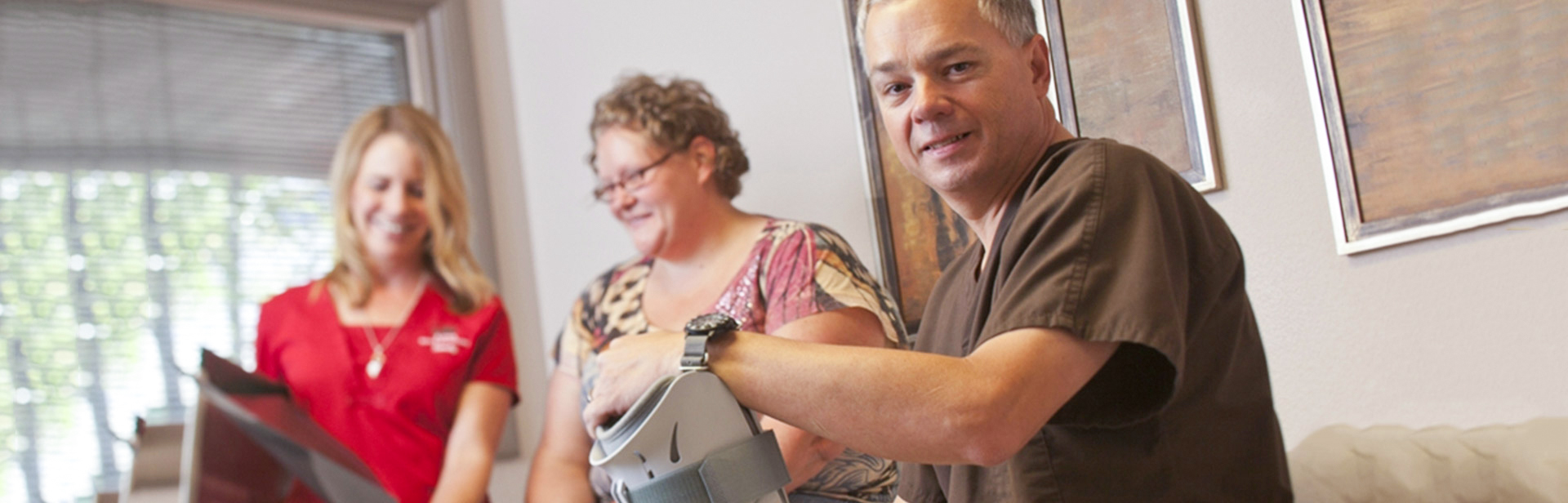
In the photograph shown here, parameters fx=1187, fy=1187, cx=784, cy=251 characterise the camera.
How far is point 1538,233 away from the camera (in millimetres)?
1202

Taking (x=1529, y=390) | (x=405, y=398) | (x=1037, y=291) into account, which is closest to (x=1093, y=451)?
(x=1037, y=291)

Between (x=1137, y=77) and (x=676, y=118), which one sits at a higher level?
(x=676, y=118)

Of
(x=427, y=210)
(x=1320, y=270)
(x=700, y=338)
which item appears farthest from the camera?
(x=427, y=210)

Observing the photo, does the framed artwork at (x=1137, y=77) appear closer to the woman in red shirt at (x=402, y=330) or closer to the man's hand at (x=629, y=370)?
the man's hand at (x=629, y=370)

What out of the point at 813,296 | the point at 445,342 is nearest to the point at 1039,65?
the point at 813,296

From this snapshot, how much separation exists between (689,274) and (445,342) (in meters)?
A: 0.60

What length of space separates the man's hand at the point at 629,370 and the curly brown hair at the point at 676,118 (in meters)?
0.99

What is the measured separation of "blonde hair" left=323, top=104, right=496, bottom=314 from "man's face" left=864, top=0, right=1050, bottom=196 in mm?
1517

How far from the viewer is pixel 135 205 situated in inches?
109

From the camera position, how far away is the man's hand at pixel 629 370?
112 centimetres

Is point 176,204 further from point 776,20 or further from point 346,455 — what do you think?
point 346,455

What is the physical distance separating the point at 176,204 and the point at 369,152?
27.6 inches

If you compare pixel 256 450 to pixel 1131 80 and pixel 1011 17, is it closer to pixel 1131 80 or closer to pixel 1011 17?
pixel 1011 17

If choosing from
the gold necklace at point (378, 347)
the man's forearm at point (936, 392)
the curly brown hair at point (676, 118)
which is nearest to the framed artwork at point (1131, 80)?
the curly brown hair at point (676, 118)
